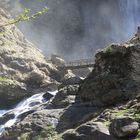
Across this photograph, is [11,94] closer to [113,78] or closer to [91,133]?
[113,78]

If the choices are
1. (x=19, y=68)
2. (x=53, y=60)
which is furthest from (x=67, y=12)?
(x=19, y=68)

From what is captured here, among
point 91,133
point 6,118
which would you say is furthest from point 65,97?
point 91,133

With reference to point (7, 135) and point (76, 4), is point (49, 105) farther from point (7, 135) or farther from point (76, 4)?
point (76, 4)

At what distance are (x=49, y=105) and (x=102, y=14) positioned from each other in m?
61.6

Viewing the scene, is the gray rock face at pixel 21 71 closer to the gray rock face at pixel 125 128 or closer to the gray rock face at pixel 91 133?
the gray rock face at pixel 91 133

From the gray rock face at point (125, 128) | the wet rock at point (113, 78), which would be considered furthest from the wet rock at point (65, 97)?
the gray rock face at point (125, 128)

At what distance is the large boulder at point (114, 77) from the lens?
25.2m

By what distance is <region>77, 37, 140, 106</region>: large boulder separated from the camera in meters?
25.2

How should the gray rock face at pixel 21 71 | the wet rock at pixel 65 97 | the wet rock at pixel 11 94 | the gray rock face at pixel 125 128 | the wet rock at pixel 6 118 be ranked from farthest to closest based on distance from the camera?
the gray rock face at pixel 21 71
the wet rock at pixel 11 94
the wet rock at pixel 6 118
the wet rock at pixel 65 97
the gray rock face at pixel 125 128

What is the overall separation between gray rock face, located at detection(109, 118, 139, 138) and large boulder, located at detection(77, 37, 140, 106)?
5899 millimetres

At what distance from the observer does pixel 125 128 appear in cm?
1820

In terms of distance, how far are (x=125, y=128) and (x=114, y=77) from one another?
850 cm

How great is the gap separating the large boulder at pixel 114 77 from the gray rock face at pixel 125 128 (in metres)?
5.90

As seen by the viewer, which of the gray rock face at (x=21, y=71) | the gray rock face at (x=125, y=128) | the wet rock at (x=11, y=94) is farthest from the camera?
the gray rock face at (x=21, y=71)
